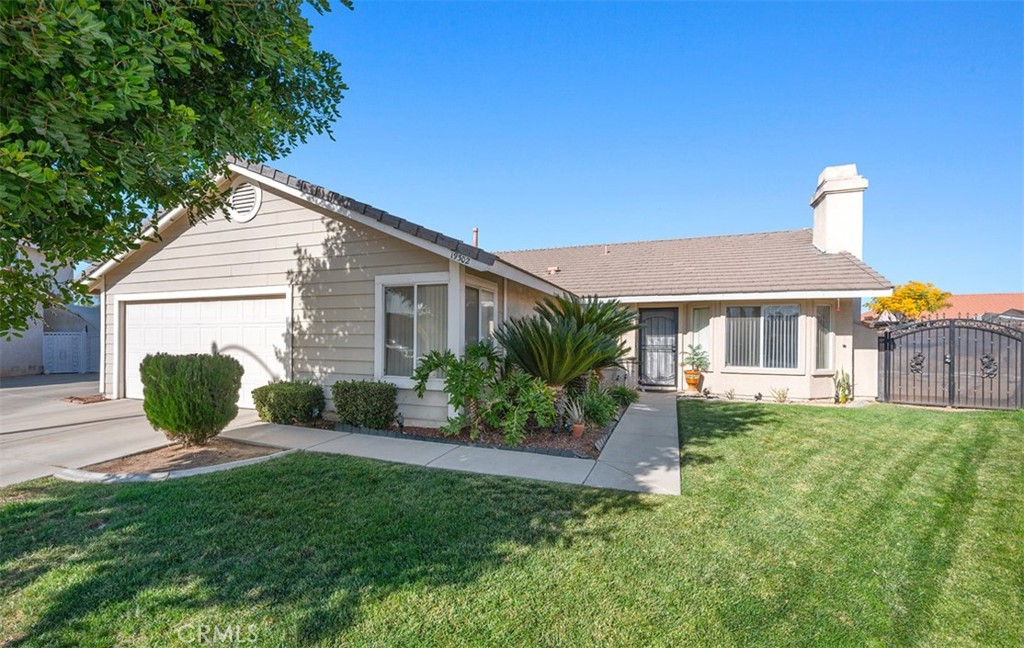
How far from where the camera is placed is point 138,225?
3.84m

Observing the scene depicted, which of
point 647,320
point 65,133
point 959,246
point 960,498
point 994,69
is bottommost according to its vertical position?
point 960,498

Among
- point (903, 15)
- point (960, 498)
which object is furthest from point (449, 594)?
point (903, 15)

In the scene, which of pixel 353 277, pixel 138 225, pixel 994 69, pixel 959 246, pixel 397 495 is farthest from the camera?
pixel 959 246

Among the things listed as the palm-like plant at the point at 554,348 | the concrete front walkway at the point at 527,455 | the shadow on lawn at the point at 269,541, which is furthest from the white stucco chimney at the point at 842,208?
the shadow on lawn at the point at 269,541

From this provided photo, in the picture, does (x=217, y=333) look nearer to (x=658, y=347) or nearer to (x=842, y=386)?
(x=658, y=347)

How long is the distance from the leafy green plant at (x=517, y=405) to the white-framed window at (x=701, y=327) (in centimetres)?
720

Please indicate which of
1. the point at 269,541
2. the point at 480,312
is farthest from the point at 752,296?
the point at 269,541

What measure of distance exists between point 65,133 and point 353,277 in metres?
5.28

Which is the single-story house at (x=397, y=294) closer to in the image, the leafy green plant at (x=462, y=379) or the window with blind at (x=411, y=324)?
the window with blind at (x=411, y=324)

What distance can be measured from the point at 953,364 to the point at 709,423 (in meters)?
6.70

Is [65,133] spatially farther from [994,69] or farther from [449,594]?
[994,69]

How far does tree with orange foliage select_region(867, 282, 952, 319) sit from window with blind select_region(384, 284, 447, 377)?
31.7 meters

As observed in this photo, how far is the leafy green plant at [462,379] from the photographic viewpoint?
6.41m

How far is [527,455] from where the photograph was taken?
19.7 feet
